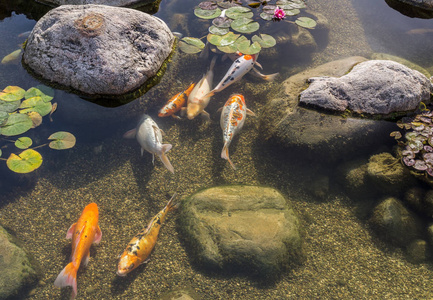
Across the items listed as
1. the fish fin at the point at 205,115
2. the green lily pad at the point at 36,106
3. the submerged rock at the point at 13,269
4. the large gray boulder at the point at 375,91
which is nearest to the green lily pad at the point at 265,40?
the large gray boulder at the point at 375,91

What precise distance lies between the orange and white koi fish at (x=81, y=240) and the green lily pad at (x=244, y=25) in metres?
4.04

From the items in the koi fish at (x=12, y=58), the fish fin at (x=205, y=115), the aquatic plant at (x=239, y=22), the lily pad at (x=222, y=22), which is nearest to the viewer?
the fish fin at (x=205, y=115)

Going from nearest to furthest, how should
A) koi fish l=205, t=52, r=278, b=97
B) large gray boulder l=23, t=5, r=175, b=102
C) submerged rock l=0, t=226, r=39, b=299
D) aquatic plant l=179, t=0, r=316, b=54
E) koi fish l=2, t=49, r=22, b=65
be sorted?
submerged rock l=0, t=226, r=39, b=299 → large gray boulder l=23, t=5, r=175, b=102 → koi fish l=205, t=52, r=278, b=97 → koi fish l=2, t=49, r=22, b=65 → aquatic plant l=179, t=0, r=316, b=54

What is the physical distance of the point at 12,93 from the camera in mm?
4152

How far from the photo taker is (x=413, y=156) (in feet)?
10.8

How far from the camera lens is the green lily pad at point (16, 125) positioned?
379cm

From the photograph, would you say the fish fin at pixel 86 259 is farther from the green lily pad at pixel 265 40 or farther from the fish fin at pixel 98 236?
the green lily pad at pixel 265 40

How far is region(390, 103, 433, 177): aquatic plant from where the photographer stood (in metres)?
3.24

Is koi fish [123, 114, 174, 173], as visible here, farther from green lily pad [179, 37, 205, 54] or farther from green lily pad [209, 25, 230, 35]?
green lily pad [209, 25, 230, 35]

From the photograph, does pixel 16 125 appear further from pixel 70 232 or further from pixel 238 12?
pixel 238 12

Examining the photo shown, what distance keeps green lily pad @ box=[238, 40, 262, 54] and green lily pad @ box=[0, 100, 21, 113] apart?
3.75 meters

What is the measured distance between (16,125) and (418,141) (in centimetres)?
548

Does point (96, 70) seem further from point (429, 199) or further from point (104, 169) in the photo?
point (429, 199)

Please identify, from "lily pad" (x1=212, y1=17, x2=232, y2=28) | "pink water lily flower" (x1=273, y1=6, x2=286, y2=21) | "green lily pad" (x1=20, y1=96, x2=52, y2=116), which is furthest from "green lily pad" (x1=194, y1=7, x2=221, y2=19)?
"green lily pad" (x1=20, y1=96, x2=52, y2=116)
